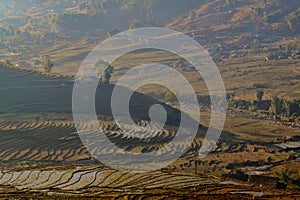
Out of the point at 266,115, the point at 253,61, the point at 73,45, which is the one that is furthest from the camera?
the point at 73,45

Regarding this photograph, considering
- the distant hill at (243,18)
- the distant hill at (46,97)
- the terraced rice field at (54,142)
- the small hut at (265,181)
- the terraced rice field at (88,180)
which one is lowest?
the small hut at (265,181)

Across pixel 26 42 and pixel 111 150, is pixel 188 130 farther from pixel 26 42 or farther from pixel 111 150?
pixel 26 42

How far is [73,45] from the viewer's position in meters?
127

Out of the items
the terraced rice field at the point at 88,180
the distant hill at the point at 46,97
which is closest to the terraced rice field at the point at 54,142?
the distant hill at the point at 46,97

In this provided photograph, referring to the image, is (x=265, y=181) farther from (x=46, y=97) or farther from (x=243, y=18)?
(x=243, y=18)

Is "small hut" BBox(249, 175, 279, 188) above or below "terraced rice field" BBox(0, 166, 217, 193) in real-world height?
below

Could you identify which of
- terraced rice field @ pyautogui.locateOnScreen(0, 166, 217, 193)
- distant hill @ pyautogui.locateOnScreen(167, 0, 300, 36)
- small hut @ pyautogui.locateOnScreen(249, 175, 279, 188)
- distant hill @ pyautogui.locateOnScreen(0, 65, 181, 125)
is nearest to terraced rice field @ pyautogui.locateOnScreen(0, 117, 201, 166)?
distant hill @ pyautogui.locateOnScreen(0, 65, 181, 125)

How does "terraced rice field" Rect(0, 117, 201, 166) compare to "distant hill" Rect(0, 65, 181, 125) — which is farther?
"distant hill" Rect(0, 65, 181, 125)

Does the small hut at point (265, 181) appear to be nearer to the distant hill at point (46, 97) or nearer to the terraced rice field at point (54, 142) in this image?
the terraced rice field at point (54, 142)

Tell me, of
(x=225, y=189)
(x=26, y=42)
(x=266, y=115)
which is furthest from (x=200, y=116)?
(x=26, y=42)

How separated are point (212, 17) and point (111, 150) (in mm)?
104961

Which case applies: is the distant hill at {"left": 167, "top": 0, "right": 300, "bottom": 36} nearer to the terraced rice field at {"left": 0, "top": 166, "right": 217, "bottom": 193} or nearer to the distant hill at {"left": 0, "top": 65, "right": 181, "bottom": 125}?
the distant hill at {"left": 0, "top": 65, "right": 181, "bottom": 125}

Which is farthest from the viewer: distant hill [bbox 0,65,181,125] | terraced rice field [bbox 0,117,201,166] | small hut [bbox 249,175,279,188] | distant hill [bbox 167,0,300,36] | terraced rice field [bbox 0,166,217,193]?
distant hill [bbox 167,0,300,36]

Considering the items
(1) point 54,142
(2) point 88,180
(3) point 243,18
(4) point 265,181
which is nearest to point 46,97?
(1) point 54,142
